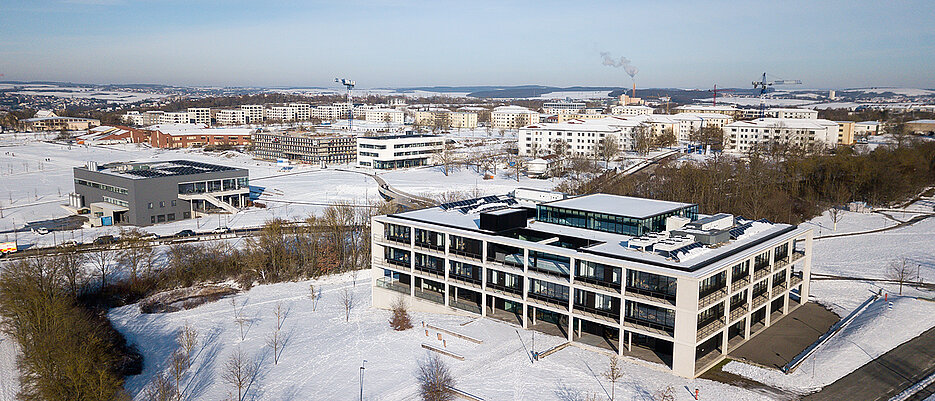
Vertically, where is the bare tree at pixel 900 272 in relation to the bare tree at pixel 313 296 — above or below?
above

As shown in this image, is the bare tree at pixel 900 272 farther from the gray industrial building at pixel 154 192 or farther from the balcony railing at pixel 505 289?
the gray industrial building at pixel 154 192

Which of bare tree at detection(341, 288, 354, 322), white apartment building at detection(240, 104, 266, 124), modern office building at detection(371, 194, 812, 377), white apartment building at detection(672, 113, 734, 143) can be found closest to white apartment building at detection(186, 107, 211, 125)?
white apartment building at detection(240, 104, 266, 124)

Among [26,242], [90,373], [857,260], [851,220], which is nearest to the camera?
[90,373]

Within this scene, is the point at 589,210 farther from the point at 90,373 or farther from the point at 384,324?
the point at 90,373

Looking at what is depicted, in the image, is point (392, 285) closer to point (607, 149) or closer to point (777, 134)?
point (607, 149)

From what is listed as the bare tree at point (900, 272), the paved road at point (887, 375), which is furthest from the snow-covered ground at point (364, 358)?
the bare tree at point (900, 272)

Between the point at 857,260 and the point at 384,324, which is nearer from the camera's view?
the point at 384,324

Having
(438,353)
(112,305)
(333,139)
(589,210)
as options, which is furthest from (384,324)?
(333,139)

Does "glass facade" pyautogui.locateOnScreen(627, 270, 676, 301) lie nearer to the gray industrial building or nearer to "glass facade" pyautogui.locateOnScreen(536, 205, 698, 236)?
"glass facade" pyautogui.locateOnScreen(536, 205, 698, 236)
